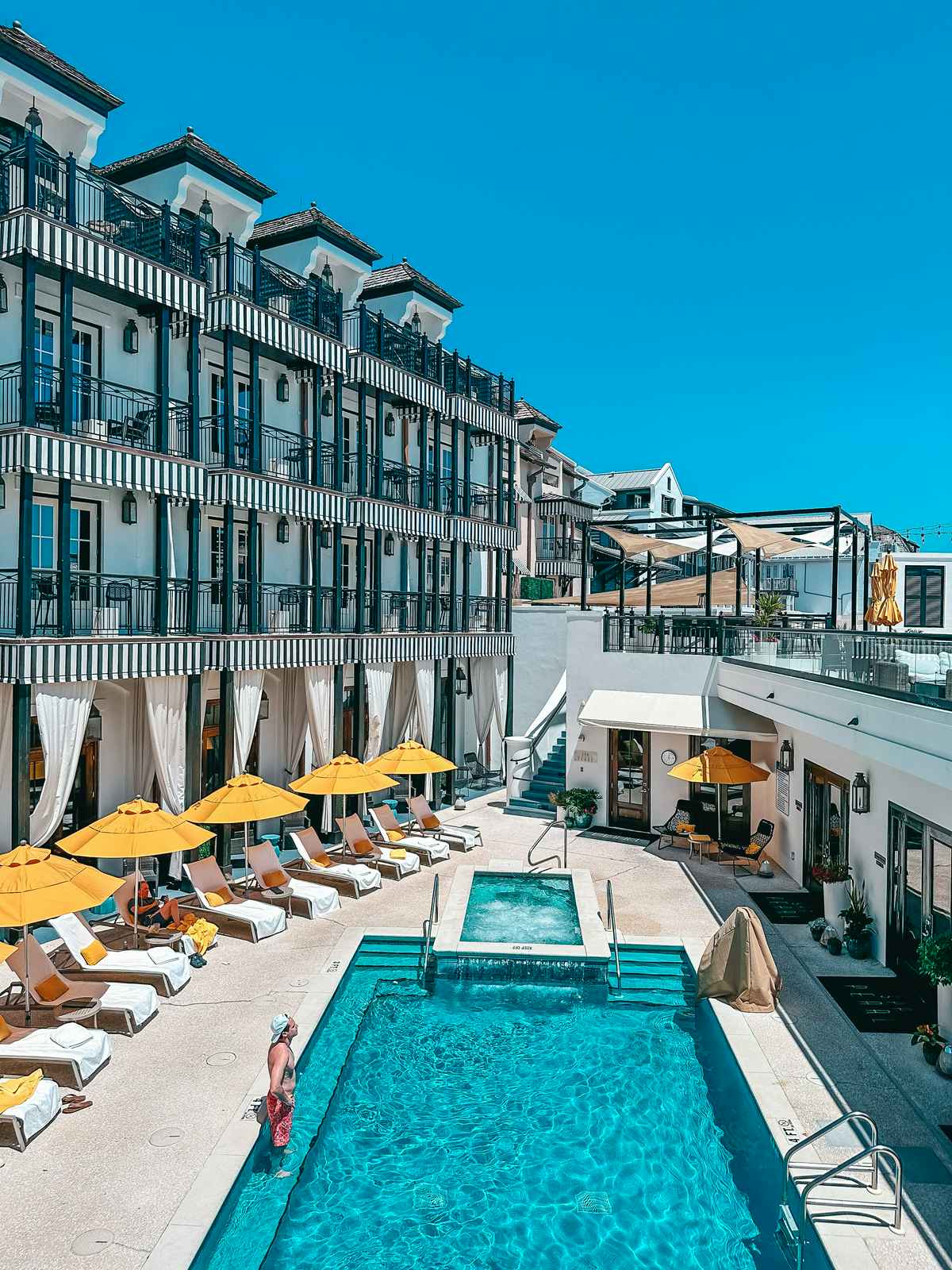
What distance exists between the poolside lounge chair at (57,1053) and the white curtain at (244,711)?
29.6 feet

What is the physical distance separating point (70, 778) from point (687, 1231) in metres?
12.7

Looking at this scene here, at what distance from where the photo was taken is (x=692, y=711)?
21.7 m

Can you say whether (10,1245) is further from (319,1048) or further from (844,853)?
(844,853)

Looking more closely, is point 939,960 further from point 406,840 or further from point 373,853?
point 406,840

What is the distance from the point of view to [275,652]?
20906mm

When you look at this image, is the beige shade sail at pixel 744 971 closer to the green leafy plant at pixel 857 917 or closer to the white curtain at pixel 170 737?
the green leafy plant at pixel 857 917

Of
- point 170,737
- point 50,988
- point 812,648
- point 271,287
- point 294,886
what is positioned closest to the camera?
point 50,988

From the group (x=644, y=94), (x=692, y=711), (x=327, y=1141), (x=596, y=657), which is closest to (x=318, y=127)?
(x=644, y=94)

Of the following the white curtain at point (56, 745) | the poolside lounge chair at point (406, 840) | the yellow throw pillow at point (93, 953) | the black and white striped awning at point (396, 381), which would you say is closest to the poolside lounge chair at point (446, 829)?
the poolside lounge chair at point (406, 840)

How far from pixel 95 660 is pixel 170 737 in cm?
269

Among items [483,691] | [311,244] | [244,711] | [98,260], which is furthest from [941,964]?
[311,244]

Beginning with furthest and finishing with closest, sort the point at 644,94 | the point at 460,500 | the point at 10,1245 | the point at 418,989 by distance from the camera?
the point at 644,94 < the point at 460,500 < the point at 418,989 < the point at 10,1245

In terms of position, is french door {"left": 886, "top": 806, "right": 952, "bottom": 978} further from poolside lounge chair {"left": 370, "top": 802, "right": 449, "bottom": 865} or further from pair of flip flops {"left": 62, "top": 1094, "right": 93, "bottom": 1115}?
pair of flip flops {"left": 62, "top": 1094, "right": 93, "bottom": 1115}


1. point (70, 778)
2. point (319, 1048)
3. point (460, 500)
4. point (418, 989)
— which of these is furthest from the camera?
point (460, 500)
